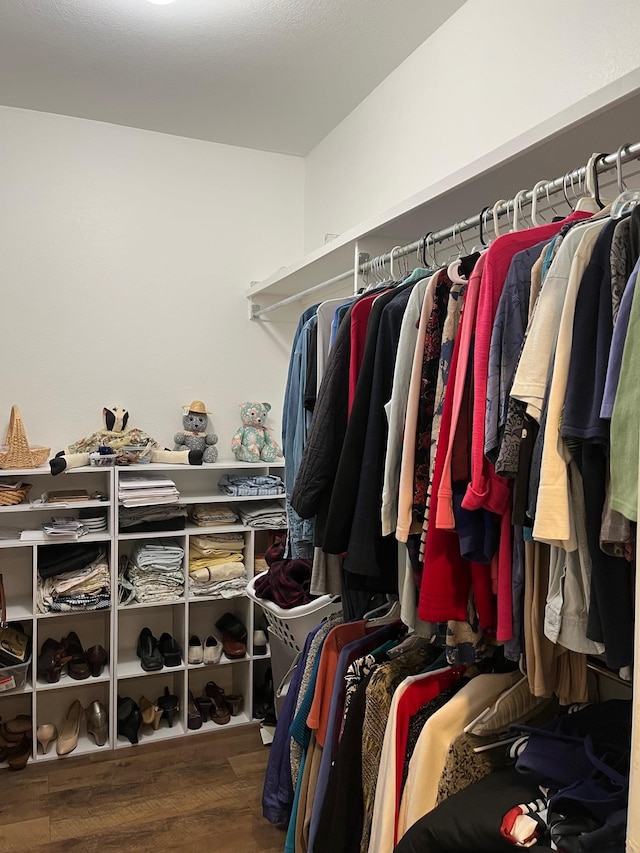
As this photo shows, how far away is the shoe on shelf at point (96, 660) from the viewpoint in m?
2.92

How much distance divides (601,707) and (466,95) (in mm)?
1894

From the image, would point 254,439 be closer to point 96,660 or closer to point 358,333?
point 96,660

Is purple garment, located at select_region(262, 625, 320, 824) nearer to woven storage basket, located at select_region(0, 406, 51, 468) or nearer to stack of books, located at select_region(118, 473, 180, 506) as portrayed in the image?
stack of books, located at select_region(118, 473, 180, 506)

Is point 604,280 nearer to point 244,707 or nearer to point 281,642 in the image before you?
point 281,642

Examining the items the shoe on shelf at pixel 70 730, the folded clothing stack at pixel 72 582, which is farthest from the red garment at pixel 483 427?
the shoe on shelf at pixel 70 730

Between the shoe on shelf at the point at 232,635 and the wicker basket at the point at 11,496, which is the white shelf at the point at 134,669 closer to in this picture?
the shoe on shelf at the point at 232,635

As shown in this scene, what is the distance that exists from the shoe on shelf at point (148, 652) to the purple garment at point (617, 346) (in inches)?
97.0

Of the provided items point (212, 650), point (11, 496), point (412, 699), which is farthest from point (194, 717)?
Result: point (412, 699)

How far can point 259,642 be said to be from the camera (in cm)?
319

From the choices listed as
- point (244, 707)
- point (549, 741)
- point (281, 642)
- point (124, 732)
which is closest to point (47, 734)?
point (124, 732)

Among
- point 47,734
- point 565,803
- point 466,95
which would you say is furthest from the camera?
point 47,734

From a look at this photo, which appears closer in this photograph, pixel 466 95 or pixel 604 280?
pixel 604 280

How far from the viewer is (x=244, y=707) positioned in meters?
3.17

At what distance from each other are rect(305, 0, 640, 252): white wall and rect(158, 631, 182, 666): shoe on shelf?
204 cm
